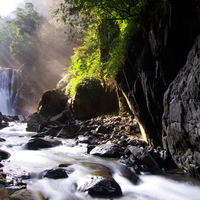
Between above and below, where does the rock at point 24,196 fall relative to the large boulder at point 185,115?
below

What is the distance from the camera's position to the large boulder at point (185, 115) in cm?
335

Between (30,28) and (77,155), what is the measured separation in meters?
29.8

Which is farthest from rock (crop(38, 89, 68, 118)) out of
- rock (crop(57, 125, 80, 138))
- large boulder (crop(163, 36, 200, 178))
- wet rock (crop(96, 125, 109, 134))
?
large boulder (crop(163, 36, 200, 178))

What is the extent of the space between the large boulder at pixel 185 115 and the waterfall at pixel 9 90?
22.0 metres

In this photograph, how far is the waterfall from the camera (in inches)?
851

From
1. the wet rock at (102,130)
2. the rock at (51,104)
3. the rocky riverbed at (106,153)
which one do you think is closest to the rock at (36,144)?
the rocky riverbed at (106,153)

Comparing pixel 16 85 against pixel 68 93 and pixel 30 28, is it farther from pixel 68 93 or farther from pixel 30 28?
pixel 68 93

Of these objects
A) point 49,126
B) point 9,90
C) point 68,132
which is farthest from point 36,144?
point 9,90

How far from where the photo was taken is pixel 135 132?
7086 mm

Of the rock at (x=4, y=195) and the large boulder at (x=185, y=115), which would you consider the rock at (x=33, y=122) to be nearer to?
the rock at (x=4, y=195)

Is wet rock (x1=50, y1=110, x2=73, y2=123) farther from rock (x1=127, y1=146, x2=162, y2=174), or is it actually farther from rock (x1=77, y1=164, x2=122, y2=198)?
rock (x1=77, y1=164, x2=122, y2=198)

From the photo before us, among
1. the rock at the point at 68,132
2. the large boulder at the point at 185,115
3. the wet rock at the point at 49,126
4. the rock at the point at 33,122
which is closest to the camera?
the large boulder at the point at 185,115

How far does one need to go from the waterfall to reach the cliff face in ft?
66.9

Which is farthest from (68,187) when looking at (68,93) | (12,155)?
(68,93)
